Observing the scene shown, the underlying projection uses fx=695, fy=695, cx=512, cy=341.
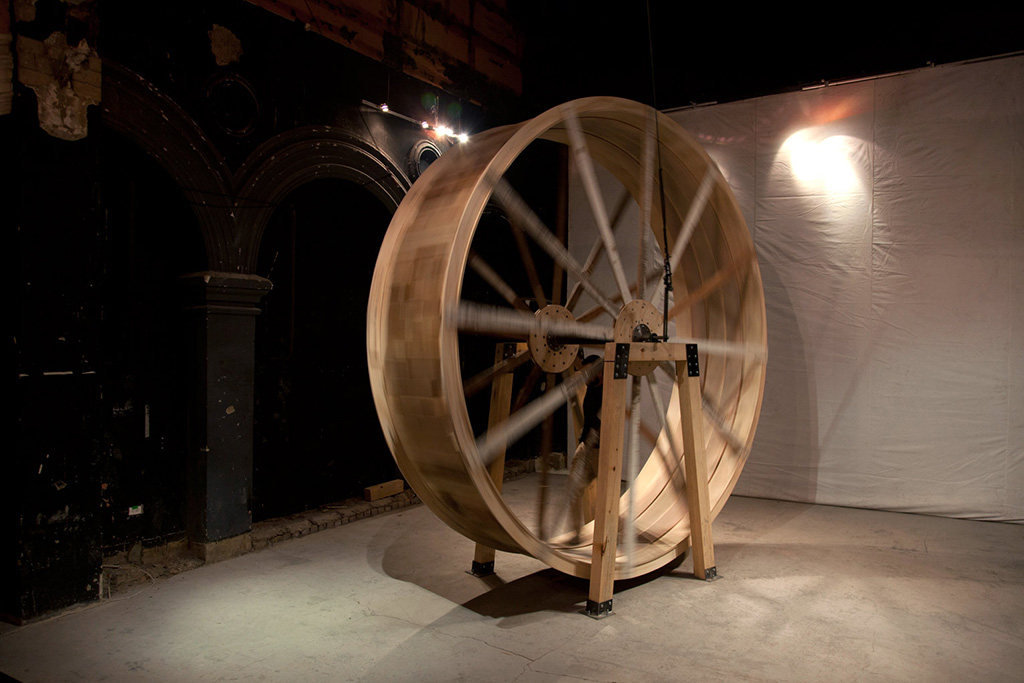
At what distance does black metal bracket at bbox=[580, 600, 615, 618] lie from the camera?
289 cm

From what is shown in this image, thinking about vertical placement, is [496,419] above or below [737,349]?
below

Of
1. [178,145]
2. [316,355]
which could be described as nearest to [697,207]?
[316,355]

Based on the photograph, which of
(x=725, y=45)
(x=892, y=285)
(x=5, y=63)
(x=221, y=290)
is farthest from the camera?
(x=725, y=45)

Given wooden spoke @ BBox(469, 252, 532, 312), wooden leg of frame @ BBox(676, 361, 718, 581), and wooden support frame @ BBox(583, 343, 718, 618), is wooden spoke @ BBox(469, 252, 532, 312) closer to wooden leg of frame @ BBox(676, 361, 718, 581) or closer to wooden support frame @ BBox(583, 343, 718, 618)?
wooden support frame @ BBox(583, 343, 718, 618)

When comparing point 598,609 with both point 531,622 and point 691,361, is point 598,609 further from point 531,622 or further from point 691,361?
point 691,361

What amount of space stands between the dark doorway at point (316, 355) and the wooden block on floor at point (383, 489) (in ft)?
0.30

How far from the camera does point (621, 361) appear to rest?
9.95ft

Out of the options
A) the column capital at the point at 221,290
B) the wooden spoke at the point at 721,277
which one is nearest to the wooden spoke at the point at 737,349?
the wooden spoke at the point at 721,277

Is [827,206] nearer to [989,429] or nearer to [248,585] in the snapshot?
[989,429]

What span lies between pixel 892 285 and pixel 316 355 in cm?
389

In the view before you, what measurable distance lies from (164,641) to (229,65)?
278 centimetres

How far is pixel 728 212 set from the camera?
12.8 feet

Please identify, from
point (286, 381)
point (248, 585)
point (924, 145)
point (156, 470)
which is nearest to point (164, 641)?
point (248, 585)

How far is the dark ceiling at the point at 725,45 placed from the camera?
4.64 metres
